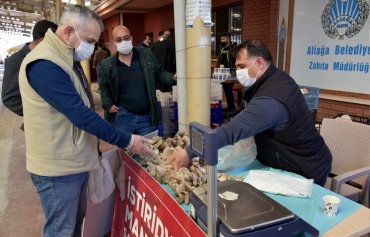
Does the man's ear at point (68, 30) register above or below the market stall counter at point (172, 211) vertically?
above

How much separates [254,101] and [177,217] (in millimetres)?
794

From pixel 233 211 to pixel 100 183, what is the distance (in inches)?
41.2

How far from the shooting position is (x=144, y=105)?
9.73ft

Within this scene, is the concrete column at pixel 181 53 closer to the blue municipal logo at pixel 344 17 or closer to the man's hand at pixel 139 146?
the man's hand at pixel 139 146

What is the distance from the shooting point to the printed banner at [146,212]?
1.33 meters

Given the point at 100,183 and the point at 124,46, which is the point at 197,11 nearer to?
the point at 124,46

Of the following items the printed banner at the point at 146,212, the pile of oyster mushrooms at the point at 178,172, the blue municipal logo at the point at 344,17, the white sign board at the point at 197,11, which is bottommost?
the printed banner at the point at 146,212

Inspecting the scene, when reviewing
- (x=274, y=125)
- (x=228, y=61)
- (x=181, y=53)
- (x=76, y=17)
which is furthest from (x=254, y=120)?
(x=228, y=61)

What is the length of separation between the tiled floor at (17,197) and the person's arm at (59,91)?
1840 millimetres

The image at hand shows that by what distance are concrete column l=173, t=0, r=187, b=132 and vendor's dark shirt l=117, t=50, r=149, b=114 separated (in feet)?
1.37

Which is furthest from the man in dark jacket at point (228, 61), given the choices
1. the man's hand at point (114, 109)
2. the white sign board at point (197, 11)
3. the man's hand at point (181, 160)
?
the man's hand at point (181, 160)

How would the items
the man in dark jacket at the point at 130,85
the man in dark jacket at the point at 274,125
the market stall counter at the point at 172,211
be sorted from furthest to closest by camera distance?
1. the man in dark jacket at the point at 130,85
2. the man in dark jacket at the point at 274,125
3. the market stall counter at the point at 172,211

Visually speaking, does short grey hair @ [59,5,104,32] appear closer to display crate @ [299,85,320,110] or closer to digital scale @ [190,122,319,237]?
digital scale @ [190,122,319,237]

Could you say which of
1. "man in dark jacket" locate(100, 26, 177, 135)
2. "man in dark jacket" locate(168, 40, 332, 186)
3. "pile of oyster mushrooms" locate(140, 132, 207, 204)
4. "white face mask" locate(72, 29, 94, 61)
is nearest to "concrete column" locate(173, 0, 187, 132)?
"man in dark jacket" locate(100, 26, 177, 135)
